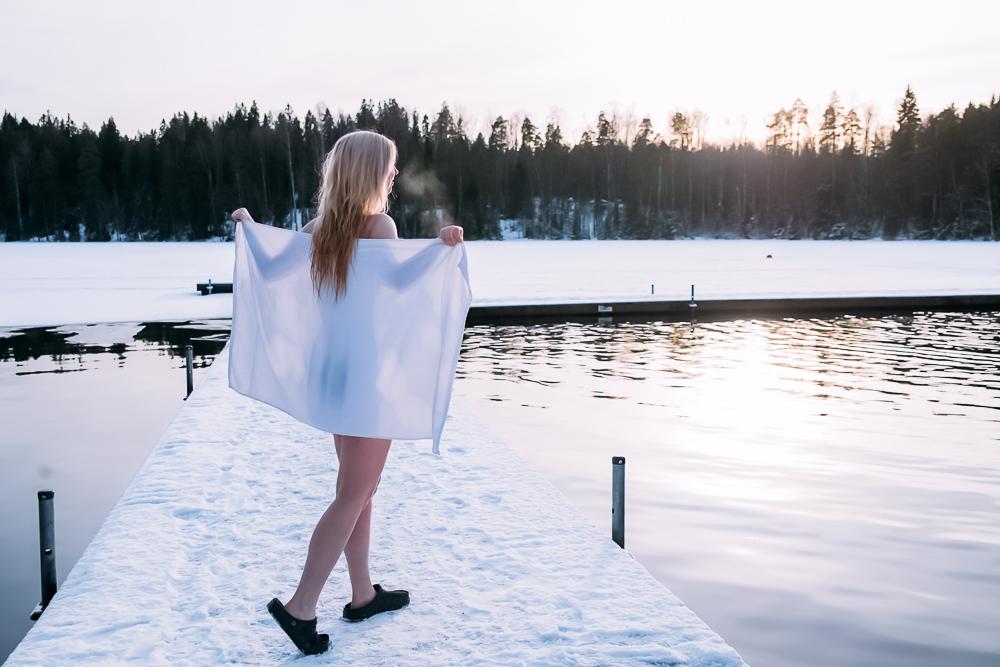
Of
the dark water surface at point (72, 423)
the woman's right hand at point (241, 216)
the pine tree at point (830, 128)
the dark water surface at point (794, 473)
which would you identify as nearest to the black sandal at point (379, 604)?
the woman's right hand at point (241, 216)

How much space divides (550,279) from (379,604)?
30.0m

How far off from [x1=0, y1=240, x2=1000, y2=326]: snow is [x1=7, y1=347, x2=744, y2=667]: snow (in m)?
16.9


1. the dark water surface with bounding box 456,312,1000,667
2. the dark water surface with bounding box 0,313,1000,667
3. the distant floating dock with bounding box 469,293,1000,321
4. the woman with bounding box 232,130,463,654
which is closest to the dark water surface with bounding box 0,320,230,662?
the dark water surface with bounding box 0,313,1000,667

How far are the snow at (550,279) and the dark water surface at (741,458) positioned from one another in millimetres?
6403

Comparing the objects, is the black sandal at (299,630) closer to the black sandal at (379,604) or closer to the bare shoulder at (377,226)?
the black sandal at (379,604)

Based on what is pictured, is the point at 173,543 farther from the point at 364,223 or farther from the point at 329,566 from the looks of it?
the point at 364,223

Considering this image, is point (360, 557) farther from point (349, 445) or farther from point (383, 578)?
point (383, 578)

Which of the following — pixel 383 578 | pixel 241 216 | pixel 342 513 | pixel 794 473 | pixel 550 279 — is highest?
pixel 241 216

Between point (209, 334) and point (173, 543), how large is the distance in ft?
48.6

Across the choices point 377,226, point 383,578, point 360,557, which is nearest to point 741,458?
point 383,578

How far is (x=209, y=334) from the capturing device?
18984 millimetres

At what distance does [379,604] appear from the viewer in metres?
3.99

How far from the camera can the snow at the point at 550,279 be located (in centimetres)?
2438

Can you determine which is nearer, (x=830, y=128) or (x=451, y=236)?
(x=451, y=236)
